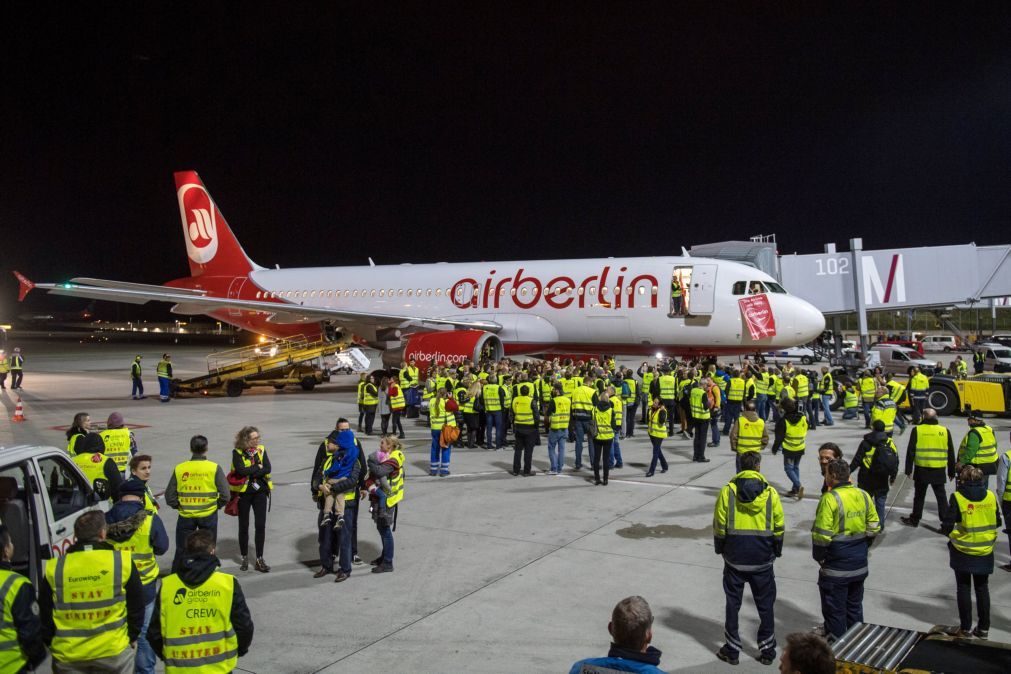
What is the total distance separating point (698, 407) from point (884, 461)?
4.98 m

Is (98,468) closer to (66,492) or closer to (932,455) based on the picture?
(66,492)

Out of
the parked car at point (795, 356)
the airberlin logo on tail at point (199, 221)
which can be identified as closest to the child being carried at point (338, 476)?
the airberlin logo on tail at point (199, 221)

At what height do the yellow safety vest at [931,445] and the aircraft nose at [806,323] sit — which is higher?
the aircraft nose at [806,323]

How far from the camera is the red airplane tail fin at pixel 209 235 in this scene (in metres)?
30.2

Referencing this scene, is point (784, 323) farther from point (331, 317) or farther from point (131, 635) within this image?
point (131, 635)

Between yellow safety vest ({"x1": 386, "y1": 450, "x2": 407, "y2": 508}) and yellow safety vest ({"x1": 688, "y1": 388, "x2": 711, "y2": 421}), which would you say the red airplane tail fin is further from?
yellow safety vest ({"x1": 386, "y1": 450, "x2": 407, "y2": 508})

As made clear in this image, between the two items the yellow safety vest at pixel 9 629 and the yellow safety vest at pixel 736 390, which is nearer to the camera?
the yellow safety vest at pixel 9 629

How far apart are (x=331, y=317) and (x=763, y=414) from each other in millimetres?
13327

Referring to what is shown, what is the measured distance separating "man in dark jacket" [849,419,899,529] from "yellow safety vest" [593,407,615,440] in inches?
Answer: 147

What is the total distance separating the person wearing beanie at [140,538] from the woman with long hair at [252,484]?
5.06ft

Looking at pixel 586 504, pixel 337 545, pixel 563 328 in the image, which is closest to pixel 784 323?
pixel 563 328

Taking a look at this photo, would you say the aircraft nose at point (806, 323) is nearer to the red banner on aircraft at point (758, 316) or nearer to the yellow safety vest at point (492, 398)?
the red banner on aircraft at point (758, 316)

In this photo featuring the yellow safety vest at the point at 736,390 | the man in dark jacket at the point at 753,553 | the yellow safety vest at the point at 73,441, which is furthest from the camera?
the yellow safety vest at the point at 736,390

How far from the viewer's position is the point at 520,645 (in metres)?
5.83
